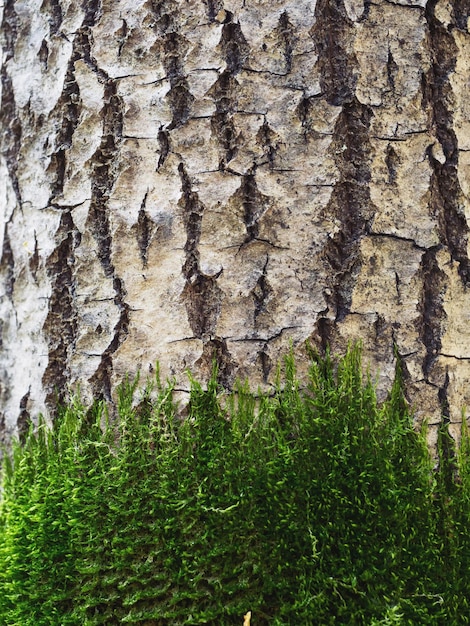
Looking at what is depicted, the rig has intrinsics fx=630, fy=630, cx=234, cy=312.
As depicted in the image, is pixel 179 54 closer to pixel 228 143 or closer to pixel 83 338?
pixel 228 143

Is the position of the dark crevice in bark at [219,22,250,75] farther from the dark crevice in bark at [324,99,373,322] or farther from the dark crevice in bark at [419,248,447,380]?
the dark crevice in bark at [419,248,447,380]

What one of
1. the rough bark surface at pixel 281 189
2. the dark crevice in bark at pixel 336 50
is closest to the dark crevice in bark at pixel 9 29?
the rough bark surface at pixel 281 189

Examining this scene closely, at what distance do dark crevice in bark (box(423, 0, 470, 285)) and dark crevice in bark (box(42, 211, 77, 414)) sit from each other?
0.97m

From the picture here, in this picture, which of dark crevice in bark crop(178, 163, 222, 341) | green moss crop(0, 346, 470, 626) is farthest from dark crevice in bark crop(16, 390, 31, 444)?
dark crevice in bark crop(178, 163, 222, 341)

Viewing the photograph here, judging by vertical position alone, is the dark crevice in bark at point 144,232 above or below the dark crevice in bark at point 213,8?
below

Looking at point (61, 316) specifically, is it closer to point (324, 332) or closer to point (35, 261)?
point (35, 261)

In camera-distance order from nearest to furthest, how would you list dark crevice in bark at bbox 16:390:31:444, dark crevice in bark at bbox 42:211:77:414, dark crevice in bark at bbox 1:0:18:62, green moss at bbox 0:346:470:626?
green moss at bbox 0:346:470:626 → dark crevice in bark at bbox 42:211:77:414 → dark crevice in bark at bbox 16:390:31:444 → dark crevice in bark at bbox 1:0:18:62

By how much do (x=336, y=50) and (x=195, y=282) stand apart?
68cm

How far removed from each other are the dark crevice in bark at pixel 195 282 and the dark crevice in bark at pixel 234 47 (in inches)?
11.5

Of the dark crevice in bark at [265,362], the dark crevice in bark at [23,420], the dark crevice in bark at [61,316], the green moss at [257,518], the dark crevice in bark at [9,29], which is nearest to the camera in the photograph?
the green moss at [257,518]

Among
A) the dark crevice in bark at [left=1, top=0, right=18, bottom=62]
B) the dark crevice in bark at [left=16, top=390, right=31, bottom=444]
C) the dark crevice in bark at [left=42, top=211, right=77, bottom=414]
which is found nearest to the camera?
the dark crevice in bark at [left=42, top=211, right=77, bottom=414]

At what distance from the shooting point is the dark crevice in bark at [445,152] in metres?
1.61

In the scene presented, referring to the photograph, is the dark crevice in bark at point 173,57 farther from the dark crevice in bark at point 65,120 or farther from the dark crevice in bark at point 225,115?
the dark crevice in bark at point 65,120

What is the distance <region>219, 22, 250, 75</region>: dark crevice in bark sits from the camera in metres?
1.58
